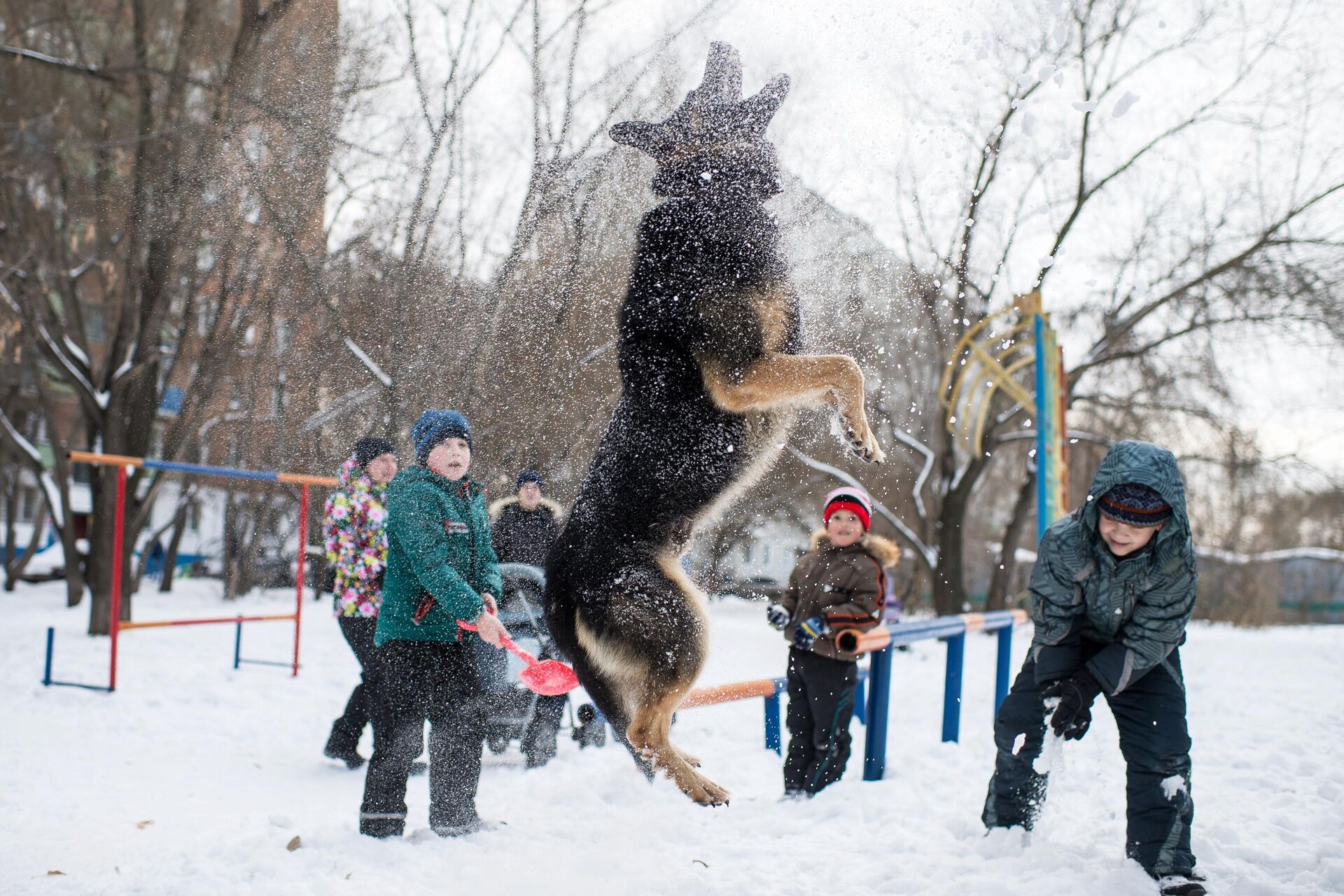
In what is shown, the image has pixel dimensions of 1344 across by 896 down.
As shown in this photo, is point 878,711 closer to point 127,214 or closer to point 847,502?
point 847,502

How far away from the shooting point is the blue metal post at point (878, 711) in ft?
13.8

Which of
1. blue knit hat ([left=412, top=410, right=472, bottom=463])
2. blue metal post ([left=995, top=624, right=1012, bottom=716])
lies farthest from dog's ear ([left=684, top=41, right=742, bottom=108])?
blue metal post ([left=995, top=624, right=1012, bottom=716])

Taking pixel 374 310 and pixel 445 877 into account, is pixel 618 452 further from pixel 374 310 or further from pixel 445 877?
pixel 445 877

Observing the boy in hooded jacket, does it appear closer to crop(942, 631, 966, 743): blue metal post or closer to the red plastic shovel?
the red plastic shovel

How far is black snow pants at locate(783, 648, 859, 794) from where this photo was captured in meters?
3.58

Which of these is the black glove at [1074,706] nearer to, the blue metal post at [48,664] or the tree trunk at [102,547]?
the blue metal post at [48,664]

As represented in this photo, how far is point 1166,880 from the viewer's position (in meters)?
2.54

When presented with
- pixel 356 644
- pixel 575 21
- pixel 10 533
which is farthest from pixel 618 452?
pixel 10 533

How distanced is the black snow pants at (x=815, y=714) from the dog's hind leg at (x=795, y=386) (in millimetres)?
2348

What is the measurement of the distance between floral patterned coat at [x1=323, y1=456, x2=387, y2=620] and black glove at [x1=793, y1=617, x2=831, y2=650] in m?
2.03

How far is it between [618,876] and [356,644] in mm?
2161

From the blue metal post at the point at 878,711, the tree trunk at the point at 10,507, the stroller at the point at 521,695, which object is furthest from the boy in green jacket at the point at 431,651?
the tree trunk at the point at 10,507

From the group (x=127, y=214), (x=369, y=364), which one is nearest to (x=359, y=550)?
(x=369, y=364)

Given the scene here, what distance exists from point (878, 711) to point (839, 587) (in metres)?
1.99
